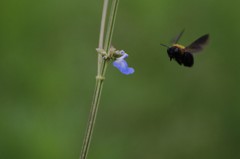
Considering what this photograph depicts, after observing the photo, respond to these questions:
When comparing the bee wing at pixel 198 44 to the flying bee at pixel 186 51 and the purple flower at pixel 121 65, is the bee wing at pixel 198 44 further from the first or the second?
the purple flower at pixel 121 65

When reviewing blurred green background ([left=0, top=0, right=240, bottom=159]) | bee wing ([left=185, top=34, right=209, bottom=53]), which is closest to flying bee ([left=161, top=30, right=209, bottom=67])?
bee wing ([left=185, top=34, right=209, bottom=53])

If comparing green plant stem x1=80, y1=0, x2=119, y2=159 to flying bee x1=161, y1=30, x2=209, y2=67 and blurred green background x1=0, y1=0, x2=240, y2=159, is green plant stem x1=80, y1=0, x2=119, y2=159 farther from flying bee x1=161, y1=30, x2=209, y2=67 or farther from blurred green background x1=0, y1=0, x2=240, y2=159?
blurred green background x1=0, y1=0, x2=240, y2=159

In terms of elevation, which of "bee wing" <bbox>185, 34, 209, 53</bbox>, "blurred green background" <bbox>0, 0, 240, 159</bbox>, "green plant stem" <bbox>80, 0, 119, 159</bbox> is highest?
"blurred green background" <bbox>0, 0, 240, 159</bbox>

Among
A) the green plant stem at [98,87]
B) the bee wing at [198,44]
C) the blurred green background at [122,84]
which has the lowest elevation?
the green plant stem at [98,87]

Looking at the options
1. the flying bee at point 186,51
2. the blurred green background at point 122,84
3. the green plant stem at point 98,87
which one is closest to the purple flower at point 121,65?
the green plant stem at point 98,87

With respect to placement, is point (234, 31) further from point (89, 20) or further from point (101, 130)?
point (101, 130)

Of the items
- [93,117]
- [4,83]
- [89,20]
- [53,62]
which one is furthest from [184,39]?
[93,117]
